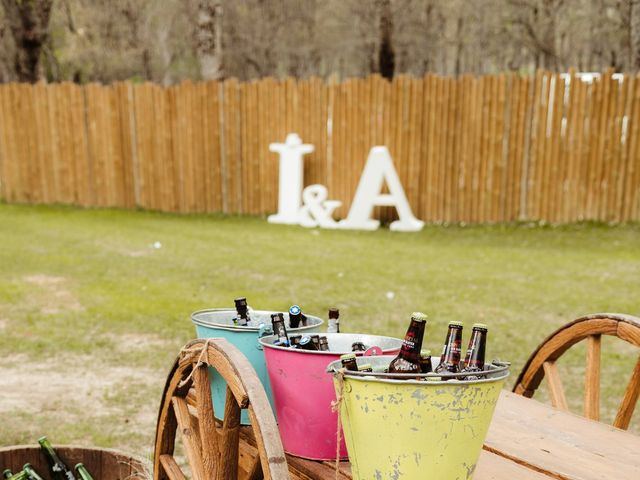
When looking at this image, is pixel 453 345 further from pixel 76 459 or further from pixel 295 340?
pixel 76 459

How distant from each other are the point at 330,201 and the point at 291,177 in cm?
76

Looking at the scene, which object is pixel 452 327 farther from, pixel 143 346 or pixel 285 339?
pixel 143 346

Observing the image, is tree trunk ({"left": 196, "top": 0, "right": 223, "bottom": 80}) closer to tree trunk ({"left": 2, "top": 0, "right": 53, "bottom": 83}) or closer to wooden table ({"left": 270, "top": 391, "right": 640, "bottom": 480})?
tree trunk ({"left": 2, "top": 0, "right": 53, "bottom": 83})

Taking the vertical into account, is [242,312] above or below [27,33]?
below

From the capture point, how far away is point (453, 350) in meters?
1.81

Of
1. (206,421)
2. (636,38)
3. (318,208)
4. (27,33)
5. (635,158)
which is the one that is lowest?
(318,208)

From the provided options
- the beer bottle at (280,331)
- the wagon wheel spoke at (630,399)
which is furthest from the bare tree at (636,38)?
the beer bottle at (280,331)

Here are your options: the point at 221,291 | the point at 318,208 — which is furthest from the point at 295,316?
the point at 318,208

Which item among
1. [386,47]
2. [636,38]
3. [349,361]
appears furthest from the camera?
[386,47]

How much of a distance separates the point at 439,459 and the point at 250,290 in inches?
208

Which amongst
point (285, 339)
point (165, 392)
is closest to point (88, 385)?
point (165, 392)

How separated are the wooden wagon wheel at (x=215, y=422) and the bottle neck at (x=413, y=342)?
1.23ft

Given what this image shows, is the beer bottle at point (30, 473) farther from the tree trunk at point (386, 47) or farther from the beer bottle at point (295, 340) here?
the tree trunk at point (386, 47)

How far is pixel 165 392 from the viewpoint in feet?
7.55
